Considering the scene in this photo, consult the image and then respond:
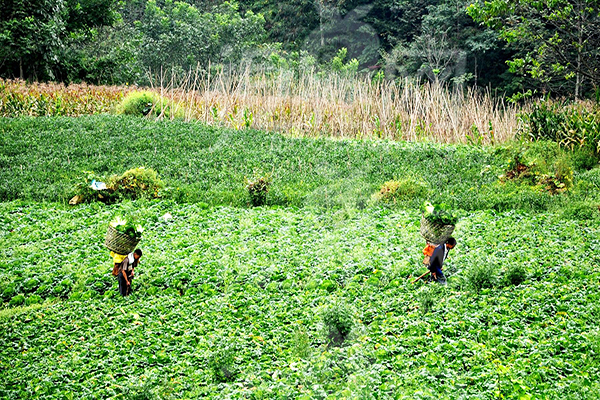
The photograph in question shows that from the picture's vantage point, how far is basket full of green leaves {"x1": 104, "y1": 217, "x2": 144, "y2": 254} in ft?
14.0

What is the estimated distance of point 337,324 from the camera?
3.65 m

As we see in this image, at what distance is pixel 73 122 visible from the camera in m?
10.9

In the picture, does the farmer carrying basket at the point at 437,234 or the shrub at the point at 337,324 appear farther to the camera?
the farmer carrying basket at the point at 437,234

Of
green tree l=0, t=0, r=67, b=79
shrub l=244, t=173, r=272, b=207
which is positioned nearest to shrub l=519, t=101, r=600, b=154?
shrub l=244, t=173, r=272, b=207

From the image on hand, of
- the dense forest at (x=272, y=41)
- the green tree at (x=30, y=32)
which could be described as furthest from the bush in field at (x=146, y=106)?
the green tree at (x=30, y=32)

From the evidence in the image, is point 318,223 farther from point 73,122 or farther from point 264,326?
point 73,122

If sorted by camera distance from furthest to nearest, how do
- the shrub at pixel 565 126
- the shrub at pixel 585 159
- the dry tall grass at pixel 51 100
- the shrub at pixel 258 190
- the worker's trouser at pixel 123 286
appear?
1. the dry tall grass at pixel 51 100
2. the shrub at pixel 565 126
3. the shrub at pixel 585 159
4. the shrub at pixel 258 190
5. the worker's trouser at pixel 123 286

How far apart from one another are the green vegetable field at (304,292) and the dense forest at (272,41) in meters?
6.23

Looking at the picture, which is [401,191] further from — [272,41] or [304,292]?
[272,41]

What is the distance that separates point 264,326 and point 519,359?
171 cm

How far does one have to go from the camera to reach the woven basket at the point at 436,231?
4270 mm

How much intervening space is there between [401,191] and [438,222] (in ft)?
9.83

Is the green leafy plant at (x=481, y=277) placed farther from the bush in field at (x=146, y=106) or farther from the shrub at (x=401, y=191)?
the bush in field at (x=146, y=106)

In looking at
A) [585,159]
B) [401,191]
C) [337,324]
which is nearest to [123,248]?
[337,324]
